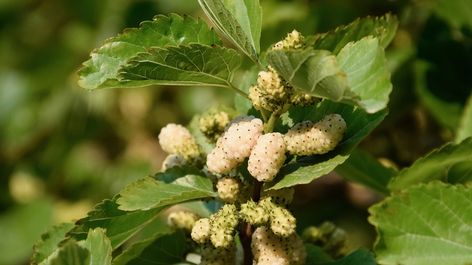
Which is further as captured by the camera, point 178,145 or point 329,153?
point 178,145

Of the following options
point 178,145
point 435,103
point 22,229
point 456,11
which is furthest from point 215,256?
point 22,229

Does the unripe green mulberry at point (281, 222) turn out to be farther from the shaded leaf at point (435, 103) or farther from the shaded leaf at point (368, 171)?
the shaded leaf at point (435, 103)

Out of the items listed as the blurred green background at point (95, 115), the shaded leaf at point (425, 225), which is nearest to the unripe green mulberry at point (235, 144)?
the shaded leaf at point (425, 225)

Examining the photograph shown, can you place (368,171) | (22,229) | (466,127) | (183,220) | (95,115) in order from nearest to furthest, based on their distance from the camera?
(183,220) → (368,171) → (466,127) → (22,229) → (95,115)

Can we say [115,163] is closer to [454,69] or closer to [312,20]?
[312,20]

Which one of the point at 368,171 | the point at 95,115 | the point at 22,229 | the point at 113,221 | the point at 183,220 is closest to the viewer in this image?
the point at 113,221

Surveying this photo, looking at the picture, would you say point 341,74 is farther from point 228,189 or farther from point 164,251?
point 164,251

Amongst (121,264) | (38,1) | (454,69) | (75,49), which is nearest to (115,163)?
(75,49)
